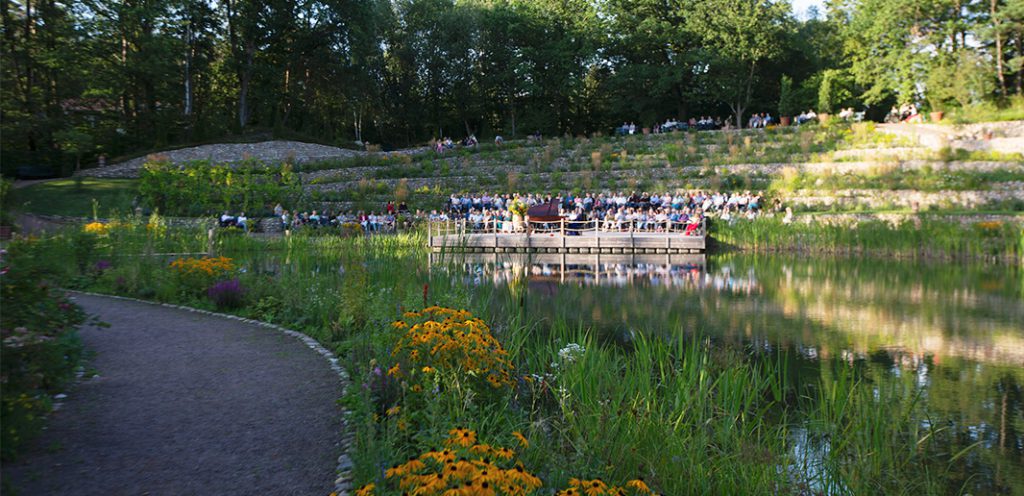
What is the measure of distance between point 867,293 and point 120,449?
12.1 metres

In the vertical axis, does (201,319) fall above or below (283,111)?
below

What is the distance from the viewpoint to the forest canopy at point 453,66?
30219 mm

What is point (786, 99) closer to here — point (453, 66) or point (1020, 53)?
point (1020, 53)

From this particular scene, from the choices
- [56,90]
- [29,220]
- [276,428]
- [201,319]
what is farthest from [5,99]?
[276,428]

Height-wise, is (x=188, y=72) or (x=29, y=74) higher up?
(x=188, y=72)

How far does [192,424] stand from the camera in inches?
190

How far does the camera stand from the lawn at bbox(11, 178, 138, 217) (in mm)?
22719

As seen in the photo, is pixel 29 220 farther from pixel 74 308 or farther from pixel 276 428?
pixel 276 428

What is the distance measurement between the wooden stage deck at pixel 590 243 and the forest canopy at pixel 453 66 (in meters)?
17.6

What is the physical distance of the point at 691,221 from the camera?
21.4 m

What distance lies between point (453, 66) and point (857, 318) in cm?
3789

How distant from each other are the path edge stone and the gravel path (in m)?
0.06

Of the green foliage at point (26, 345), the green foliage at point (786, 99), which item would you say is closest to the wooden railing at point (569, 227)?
the green foliage at point (26, 345)

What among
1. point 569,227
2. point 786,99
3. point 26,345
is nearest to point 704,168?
point 569,227
